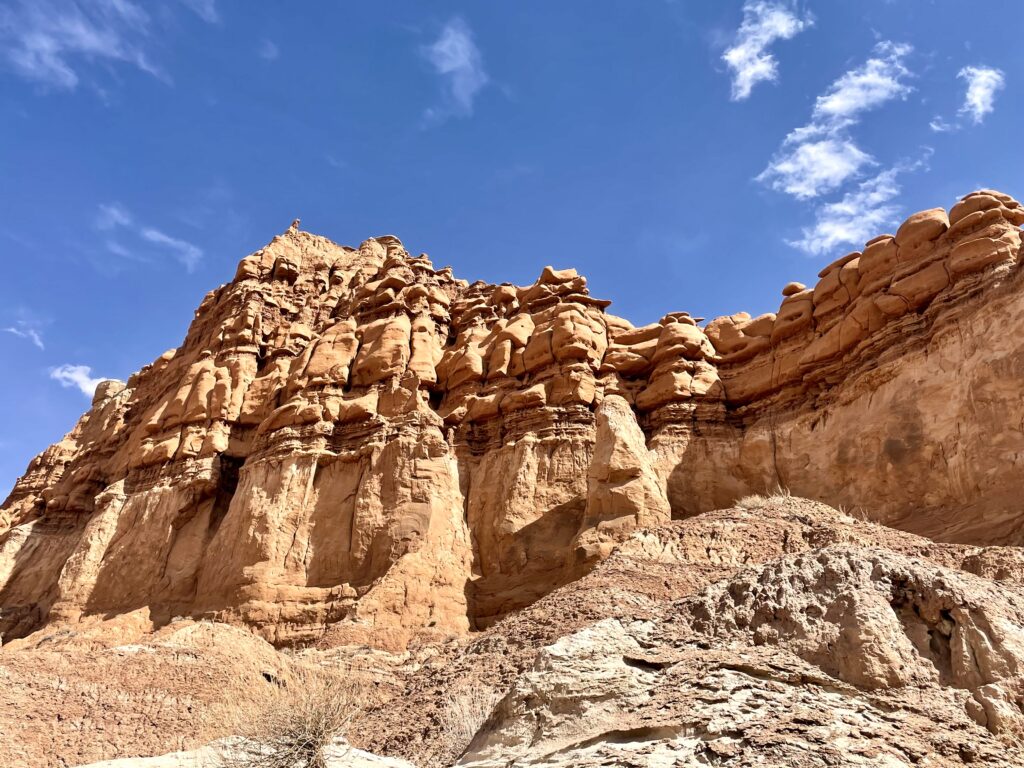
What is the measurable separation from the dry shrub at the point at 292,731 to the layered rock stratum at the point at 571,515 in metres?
0.63

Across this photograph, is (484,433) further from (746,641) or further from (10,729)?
(746,641)

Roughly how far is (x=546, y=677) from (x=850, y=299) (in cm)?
2188

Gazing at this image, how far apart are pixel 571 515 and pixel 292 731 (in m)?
16.8

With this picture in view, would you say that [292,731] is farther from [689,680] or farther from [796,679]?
[796,679]

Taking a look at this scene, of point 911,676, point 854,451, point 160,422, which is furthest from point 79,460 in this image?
point 911,676

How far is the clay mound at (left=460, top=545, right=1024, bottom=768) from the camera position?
7453mm

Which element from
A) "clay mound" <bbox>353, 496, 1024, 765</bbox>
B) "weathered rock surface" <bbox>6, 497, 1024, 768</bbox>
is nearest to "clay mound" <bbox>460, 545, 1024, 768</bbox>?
"weathered rock surface" <bbox>6, 497, 1024, 768</bbox>

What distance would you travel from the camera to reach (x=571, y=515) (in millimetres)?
26953

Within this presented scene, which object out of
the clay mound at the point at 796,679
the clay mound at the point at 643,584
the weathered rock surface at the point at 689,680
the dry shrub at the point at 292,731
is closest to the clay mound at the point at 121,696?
the weathered rock surface at the point at 689,680

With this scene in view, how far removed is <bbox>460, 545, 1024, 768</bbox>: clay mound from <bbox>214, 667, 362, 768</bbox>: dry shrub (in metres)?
2.49

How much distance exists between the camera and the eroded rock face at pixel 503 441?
22.6 meters

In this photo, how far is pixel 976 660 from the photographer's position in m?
8.63

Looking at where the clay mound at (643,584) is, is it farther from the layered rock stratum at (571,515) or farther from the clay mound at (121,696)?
the clay mound at (121,696)

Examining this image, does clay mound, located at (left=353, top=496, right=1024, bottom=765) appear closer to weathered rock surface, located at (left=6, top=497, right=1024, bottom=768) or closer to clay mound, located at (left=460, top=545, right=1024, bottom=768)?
weathered rock surface, located at (left=6, top=497, right=1024, bottom=768)
